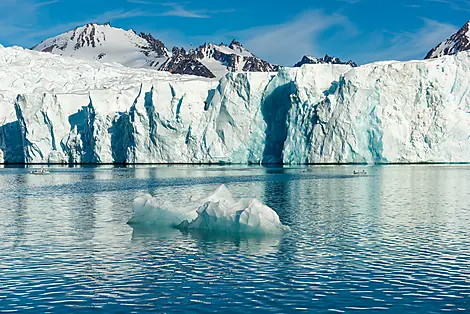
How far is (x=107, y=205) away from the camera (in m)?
25.8

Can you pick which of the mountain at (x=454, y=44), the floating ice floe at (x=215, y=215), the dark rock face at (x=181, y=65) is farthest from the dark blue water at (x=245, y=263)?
the dark rock face at (x=181, y=65)

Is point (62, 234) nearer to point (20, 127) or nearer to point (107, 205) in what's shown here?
point (107, 205)

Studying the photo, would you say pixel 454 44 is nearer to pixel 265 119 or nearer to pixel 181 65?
pixel 181 65

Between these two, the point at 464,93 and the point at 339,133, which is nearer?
the point at 339,133

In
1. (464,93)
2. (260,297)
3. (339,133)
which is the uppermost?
(464,93)

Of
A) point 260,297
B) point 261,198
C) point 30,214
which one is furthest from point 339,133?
point 260,297

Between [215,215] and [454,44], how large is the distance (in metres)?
154

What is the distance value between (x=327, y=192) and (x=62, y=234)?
17445 millimetres

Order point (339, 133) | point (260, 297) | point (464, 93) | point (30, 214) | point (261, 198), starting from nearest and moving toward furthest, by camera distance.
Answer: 1. point (260, 297)
2. point (30, 214)
3. point (261, 198)
4. point (339, 133)
5. point (464, 93)

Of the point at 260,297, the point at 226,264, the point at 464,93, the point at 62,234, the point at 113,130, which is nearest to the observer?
the point at 260,297

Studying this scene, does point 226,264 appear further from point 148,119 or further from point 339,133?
point 148,119

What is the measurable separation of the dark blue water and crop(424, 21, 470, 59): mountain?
13844cm

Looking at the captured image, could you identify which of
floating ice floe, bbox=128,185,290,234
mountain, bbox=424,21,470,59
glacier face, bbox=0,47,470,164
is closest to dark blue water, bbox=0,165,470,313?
floating ice floe, bbox=128,185,290,234

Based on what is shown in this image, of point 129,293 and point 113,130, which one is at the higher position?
point 113,130
